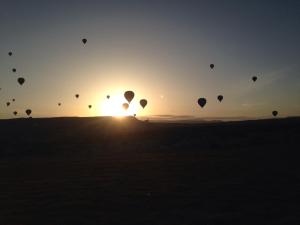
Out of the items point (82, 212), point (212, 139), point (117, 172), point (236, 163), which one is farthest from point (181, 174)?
point (212, 139)

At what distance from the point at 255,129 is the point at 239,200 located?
45.1 meters

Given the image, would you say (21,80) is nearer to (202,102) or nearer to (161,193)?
(202,102)

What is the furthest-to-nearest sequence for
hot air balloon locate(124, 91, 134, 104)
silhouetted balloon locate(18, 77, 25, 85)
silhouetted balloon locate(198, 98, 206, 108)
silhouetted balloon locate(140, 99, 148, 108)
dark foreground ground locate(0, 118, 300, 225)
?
1. silhouetted balloon locate(18, 77, 25, 85)
2. silhouetted balloon locate(140, 99, 148, 108)
3. silhouetted balloon locate(198, 98, 206, 108)
4. hot air balloon locate(124, 91, 134, 104)
5. dark foreground ground locate(0, 118, 300, 225)

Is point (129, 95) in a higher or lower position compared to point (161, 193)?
higher

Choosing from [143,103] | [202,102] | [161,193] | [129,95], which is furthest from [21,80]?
[161,193]

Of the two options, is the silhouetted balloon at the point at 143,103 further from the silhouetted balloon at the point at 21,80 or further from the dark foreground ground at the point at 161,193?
the dark foreground ground at the point at 161,193

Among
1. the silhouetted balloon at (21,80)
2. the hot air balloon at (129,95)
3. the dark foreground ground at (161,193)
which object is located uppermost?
the silhouetted balloon at (21,80)

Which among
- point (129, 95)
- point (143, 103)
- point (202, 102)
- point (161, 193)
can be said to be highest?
point (143, 103)

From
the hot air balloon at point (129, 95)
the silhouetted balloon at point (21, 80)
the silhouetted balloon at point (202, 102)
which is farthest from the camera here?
the silhouetted balloon at point (21, 80)

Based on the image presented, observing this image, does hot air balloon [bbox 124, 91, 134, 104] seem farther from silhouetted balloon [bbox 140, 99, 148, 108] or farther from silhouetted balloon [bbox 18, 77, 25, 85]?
silhouetted balloon [bbox 18, 77, 25, 85]

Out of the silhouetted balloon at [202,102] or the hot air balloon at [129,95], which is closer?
the hot air balloon at [129,95]

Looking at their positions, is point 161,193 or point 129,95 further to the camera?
point 129,95

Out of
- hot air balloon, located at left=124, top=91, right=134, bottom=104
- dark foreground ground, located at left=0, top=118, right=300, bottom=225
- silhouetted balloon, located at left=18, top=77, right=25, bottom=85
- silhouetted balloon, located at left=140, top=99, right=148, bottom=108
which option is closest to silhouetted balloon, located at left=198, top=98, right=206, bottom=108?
silhouetted balloon, located at left=140, top=99, right=148, bottom=108

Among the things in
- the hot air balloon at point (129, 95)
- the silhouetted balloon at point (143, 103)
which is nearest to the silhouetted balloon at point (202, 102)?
the silhouetted balloon at point (143, 103)
